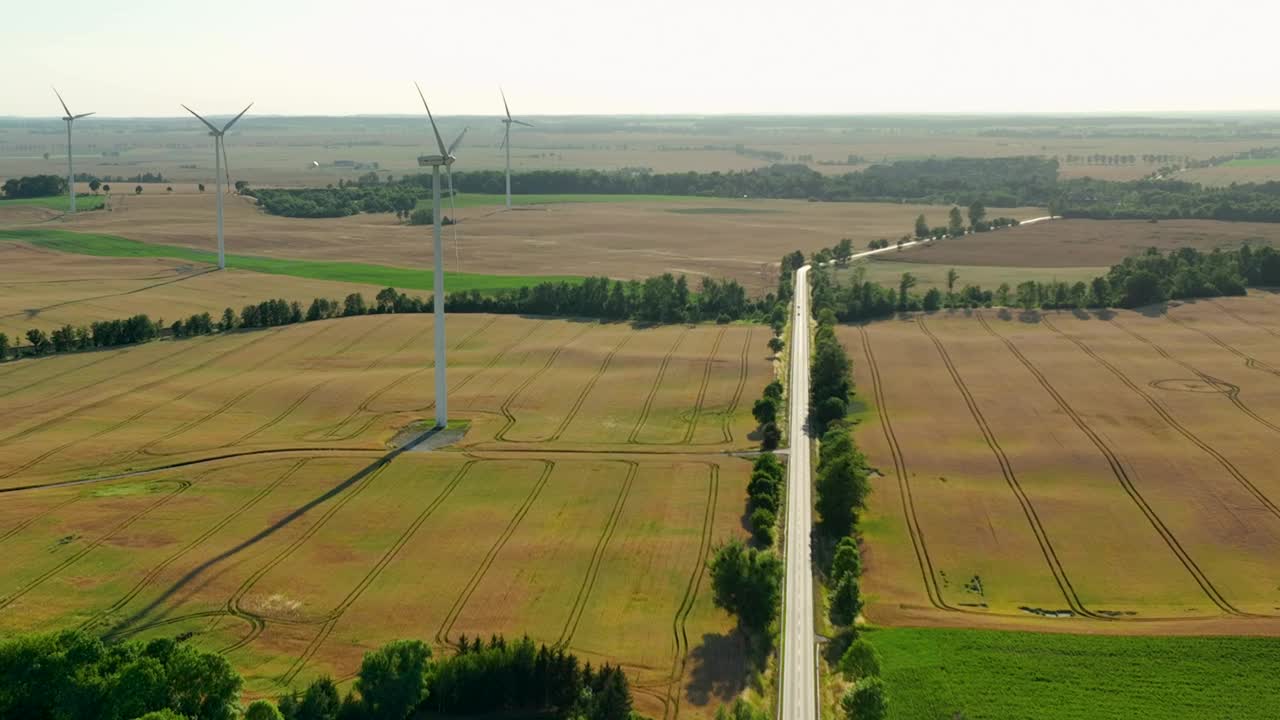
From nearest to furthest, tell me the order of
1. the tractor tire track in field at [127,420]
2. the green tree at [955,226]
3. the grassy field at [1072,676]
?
the grassy field at [1072,676] < the tractor tire track in field at [127,420] < the green tree at [955,226]

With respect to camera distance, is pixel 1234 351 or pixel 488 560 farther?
pixel 1234 351

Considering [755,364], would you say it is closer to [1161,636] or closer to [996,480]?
[996,480]

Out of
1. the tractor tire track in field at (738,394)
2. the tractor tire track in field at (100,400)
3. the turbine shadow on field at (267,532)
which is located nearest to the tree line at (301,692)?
the turbine shadow on field at (267,532)

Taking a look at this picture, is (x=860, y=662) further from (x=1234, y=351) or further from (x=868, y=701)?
(x=1234, y=351)

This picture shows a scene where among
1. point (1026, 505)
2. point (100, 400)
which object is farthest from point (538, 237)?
→ point (1026, 505)

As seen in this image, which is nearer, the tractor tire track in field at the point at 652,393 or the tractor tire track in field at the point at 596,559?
the tractor tire track in field at the point at 596,559

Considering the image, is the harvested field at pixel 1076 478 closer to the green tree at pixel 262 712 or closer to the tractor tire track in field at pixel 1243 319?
the tractor tire track in field at pixel 1243 319

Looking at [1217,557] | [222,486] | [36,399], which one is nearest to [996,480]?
[1217,557]

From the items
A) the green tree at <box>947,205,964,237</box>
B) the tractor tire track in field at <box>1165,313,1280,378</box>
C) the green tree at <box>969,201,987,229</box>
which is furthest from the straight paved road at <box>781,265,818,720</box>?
the green tree at <box>969,201,987,229</box>
